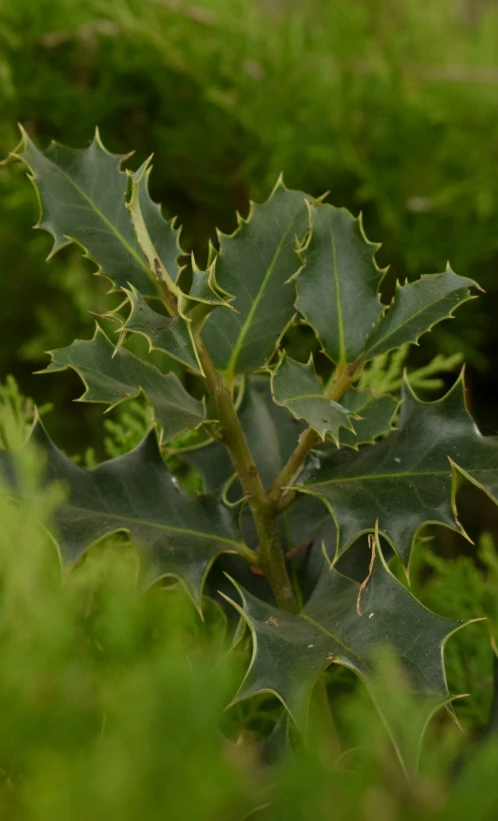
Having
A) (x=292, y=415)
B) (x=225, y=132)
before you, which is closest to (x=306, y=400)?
(x=292, y=415)

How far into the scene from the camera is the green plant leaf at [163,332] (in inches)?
A: 17.0

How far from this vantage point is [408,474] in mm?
521

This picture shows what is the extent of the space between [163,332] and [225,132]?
0.83 meters

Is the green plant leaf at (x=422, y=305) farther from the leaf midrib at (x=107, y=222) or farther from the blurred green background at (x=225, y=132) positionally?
the blurred green background at (x=225, y=132)

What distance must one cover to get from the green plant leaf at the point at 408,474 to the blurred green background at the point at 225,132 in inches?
25.3

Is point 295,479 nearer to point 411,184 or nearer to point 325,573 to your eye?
point 325,573

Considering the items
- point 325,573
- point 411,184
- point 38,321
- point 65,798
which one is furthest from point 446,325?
point 65,798

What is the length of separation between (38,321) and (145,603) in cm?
100

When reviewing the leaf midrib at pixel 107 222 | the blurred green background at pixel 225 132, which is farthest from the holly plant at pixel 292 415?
the blurred green background at pixel 225 132

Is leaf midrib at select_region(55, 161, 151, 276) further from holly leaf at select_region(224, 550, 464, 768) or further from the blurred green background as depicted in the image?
the blurred green background

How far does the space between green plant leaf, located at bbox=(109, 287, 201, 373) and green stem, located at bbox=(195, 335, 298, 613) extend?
0.03 m

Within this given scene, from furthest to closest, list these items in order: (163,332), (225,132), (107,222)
A: (225,132) < (107,222) < (163,332)

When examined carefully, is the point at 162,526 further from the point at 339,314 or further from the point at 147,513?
the point at 339,314

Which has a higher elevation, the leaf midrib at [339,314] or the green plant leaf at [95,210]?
the green plant leaf at [95,210]
